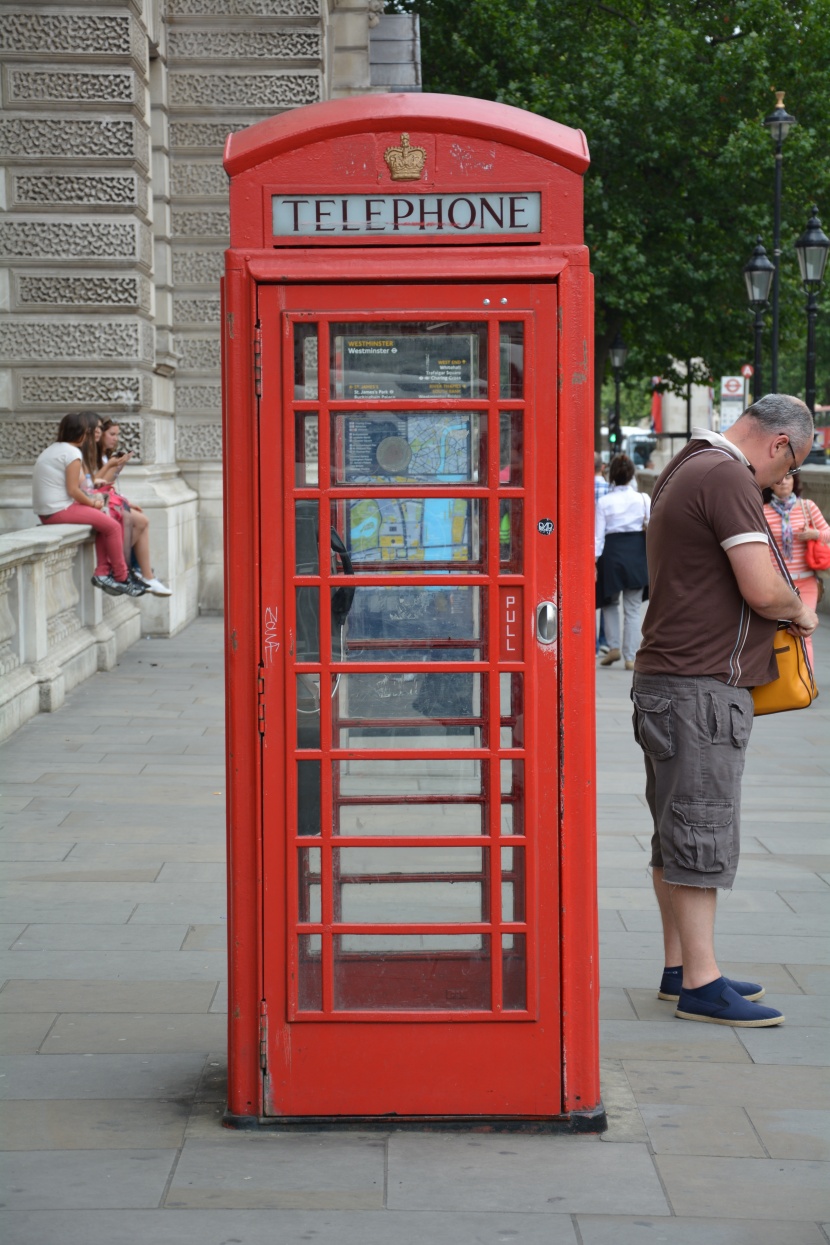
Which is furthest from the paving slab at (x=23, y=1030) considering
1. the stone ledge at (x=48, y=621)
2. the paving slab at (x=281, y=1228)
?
the stone ledge at (x=48, y=621)

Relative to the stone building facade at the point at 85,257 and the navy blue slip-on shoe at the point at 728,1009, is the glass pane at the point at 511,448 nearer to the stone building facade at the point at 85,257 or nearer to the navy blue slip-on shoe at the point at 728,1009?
the navy blue slip-on shoe at the point at 728,1009

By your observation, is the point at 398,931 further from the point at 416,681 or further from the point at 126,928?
the point at 126,928

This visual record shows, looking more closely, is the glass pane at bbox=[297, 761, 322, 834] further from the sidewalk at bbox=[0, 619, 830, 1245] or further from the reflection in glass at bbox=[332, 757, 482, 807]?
the sidewalk at bbox=[0, 619, 830, 1245]

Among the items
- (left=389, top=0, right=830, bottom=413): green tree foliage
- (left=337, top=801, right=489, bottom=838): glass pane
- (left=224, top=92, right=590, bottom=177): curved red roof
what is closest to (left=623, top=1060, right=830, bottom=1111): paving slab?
(left=337, top=801, right=489, bottom=838): glass pane

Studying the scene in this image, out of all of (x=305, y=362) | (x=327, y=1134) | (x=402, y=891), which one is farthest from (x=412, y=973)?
(x=305, y=362)

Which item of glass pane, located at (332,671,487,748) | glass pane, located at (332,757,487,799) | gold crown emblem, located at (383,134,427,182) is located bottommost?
glass pane, located at (332,757,487,799)

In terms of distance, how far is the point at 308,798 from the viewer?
12.9ft

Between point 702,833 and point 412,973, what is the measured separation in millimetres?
1080

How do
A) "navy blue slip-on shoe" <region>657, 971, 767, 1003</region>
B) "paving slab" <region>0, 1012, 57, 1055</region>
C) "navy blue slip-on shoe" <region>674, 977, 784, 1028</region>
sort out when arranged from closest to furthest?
1. "paving slab" <region>0, 1012, 57, 1055</region>
2. "navy blue slip-on shoe" <region>674, 977, 784, 1028</region>
3. "navy blue slip-on shoe" <region>657, 971, 767, 1003</region>

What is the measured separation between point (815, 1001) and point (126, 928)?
7.79 ft

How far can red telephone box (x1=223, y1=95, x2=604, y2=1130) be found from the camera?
3.77 meters

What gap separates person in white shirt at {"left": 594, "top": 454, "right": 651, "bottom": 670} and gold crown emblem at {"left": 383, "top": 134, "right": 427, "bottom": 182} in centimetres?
904

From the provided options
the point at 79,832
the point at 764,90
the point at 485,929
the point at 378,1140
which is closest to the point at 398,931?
the point at 485,929

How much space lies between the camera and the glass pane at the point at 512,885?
12.9 feet
